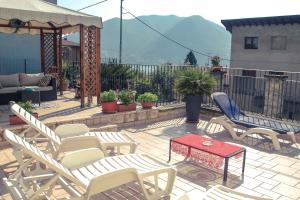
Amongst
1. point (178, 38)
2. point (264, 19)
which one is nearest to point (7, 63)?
point (264, 19)

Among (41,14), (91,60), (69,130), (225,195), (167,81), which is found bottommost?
(225,195)

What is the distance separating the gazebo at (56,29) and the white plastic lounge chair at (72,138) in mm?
2776

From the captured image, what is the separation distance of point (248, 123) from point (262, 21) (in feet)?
72.4

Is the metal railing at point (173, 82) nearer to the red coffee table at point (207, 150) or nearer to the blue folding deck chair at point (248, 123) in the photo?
the blue folding deck chair at point (248, 123)

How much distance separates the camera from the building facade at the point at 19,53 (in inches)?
460

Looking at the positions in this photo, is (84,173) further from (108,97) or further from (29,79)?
(29,79)

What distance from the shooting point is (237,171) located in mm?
4820

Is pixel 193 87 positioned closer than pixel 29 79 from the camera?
Yes

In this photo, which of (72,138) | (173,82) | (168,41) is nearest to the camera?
(72,138)

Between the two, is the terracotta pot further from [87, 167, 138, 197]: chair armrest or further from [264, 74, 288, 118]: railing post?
[87, 167, 138, 197]: chair armrest

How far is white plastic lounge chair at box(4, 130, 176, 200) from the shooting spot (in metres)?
3.00

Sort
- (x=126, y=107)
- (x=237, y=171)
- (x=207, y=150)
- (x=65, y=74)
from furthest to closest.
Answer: (x=65, y=74), (x=126, y=107), (x=237, y=171), (x=207, y=150)

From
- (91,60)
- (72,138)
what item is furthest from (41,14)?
(72,138)

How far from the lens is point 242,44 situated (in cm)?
2856
